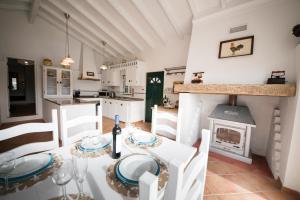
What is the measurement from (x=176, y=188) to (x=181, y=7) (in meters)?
2.90

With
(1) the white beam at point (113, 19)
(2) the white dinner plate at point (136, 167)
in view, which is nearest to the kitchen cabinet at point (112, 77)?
(1) the white beam at point (113, 19)

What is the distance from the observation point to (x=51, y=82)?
13.4ft

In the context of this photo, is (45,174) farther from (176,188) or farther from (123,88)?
(123,88)

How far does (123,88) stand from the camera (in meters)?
4.88

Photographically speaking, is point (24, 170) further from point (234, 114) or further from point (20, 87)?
point (20, 87)

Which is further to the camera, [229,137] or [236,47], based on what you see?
[229,137]

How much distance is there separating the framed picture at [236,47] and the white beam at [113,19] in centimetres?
225

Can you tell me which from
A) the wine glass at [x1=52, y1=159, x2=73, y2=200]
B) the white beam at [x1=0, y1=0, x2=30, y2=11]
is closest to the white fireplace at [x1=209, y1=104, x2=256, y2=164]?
the wine glass at [x1=52, y1=159, x2=73, y2=200]

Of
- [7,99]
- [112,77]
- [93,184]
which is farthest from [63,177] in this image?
[7,99]

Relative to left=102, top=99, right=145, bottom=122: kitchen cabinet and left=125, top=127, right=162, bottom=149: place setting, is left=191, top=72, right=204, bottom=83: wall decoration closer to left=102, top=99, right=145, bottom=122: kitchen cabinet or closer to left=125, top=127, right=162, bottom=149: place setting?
left=125, top=127, right=162, bottom=149: place setting

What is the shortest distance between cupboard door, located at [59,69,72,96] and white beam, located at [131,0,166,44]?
131 inches

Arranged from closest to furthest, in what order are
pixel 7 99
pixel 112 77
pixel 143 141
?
1. pixel 143 141
2. pixel 7 99
3. pixel 112 77

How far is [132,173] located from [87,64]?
16.9 ft

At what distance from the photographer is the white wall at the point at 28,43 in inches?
141
